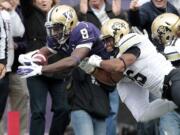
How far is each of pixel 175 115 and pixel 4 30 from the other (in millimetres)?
1991

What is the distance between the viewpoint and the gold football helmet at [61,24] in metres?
7.06

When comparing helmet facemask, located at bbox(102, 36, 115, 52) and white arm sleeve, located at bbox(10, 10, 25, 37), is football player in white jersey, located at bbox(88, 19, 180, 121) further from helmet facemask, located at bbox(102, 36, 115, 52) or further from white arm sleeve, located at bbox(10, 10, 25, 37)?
white arm sleeve, located at bbox(10, 10, 25, 37)

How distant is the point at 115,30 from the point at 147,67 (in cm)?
95

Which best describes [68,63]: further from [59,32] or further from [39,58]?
[39,58]

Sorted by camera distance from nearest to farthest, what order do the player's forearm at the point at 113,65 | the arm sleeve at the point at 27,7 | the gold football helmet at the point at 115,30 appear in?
the player's forearm at the point at 113,65 → the gold football helmet at the point at 115,30 → the arm sleeve at the point at 27,7

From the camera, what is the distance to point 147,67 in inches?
265

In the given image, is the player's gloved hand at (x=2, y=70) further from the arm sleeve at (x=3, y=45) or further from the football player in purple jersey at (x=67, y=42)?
the football player in purple jersey at (x=67, y=42)

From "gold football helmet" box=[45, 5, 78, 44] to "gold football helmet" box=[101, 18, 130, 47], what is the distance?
459 mm

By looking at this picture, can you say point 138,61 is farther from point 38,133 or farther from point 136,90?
point 38,133

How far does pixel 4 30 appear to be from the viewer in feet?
25.8

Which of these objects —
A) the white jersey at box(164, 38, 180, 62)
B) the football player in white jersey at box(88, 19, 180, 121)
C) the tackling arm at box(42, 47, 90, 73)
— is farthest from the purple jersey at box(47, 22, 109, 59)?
the white jersey at box(164, 38, 180, 62)

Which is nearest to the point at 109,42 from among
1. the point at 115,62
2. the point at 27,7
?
the point at 115,62

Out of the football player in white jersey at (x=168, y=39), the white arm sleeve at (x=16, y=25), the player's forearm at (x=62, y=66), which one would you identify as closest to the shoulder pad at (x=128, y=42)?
the player's forearm at (x=62, y=66)

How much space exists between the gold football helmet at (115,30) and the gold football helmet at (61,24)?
459 mm
